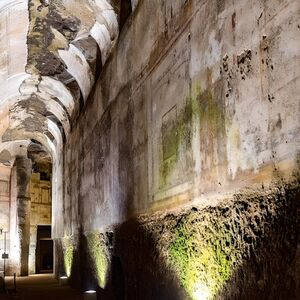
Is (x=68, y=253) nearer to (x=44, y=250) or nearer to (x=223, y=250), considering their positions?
(x=223, y=250)

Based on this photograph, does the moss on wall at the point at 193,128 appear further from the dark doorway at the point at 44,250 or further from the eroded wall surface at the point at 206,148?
the dark doorway at the point at 44,250

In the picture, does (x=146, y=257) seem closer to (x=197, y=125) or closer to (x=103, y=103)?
(x=197, y=125)

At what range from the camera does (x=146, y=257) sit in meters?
6.38

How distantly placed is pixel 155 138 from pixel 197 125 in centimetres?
143

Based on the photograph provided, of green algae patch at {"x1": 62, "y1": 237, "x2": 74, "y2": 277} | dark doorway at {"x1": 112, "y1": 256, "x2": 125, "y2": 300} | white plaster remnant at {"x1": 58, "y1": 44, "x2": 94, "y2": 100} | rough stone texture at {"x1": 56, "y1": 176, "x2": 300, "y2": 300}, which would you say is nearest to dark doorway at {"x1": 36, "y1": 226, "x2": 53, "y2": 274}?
green algae patch at {"x1": 62, "y1": 237, "x2": 74, "y2": 277}

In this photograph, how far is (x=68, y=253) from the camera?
14.7 metres

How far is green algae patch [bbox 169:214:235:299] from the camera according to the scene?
4113mm

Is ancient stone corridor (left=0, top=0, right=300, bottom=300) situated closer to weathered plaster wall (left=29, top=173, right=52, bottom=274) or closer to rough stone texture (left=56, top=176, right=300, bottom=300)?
rough stone texture (left=56, top=176, right=300, bottom=300)

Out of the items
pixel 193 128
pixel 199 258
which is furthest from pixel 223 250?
pixel 193 128

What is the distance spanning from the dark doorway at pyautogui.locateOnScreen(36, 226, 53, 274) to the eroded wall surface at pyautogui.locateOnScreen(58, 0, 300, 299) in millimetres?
17605

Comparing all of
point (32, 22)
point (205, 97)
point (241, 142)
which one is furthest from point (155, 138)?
point (32, 22)

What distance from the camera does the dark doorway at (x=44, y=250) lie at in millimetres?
25514

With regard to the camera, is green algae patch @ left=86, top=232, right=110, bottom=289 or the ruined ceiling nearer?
green algae patch @ left=86, top=232, right=110, bottom=289

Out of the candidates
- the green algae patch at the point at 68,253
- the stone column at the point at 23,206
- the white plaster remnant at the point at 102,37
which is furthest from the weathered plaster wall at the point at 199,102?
the stone column at the point at 23,206
